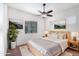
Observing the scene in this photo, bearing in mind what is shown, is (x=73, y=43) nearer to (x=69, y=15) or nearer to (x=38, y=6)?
(x=69, y=15)

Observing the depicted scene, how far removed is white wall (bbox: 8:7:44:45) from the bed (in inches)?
4.2

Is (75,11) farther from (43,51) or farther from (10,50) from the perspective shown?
(10,50)

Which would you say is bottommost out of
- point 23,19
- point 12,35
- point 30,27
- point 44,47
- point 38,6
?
point 44,47

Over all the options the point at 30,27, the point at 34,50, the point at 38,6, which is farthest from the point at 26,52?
the point at 38,6

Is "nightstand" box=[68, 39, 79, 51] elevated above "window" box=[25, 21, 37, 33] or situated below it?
below

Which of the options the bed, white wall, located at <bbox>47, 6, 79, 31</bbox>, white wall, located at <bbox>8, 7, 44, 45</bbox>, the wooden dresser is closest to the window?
white wall, located at <bbox>8, 7, 44, 45</bbox>

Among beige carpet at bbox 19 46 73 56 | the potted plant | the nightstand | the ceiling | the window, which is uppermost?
the ceiling

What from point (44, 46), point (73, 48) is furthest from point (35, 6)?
point (73, 48)

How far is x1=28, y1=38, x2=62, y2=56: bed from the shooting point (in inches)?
65.0

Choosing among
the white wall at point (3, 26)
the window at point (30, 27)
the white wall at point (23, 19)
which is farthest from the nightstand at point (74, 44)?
the white wall at point (3, 26)

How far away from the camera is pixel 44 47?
1667 millimetres

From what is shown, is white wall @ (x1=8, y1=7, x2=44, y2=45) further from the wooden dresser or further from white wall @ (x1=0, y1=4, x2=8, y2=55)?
the wooden dresser

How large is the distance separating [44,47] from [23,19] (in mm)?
667

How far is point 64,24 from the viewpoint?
178 centimetres
